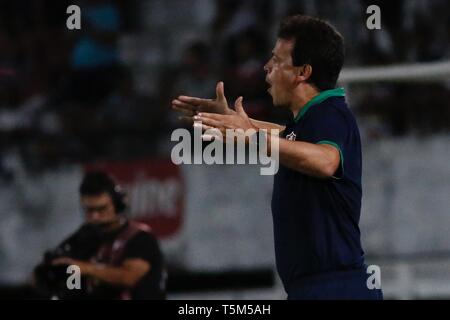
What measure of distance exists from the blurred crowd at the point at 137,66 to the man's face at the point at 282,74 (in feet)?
20.8

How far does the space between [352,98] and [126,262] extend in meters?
4.92

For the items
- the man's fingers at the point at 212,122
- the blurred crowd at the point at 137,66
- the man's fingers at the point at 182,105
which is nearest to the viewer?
the man's fingers at the point at 212,122

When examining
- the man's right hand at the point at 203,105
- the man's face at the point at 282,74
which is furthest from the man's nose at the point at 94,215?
the man's face at the point at 282,74

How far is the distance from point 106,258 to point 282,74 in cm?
289

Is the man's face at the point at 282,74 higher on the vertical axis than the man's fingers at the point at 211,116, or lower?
higher

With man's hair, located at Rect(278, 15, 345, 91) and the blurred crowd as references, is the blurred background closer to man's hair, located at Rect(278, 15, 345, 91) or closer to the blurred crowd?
the blurred crowd

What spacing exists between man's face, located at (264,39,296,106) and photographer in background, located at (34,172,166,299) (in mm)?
2633

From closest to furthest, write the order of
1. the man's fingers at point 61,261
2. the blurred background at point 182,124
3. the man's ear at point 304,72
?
1. the man's ear at point 304,72
2. the man's fingers at point 61,261
3. the blurred background at point 182,124

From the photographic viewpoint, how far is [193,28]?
45.6 feet

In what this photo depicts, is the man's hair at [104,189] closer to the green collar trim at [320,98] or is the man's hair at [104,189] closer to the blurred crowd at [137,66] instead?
the green collar trim at [320,98]

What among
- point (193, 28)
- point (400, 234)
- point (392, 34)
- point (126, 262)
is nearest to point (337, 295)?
point (126, 262)

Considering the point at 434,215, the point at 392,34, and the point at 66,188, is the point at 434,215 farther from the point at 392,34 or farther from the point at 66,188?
the point at 66,188

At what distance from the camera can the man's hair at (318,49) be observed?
18.4ft

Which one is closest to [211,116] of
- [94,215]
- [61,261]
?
[61,261]
